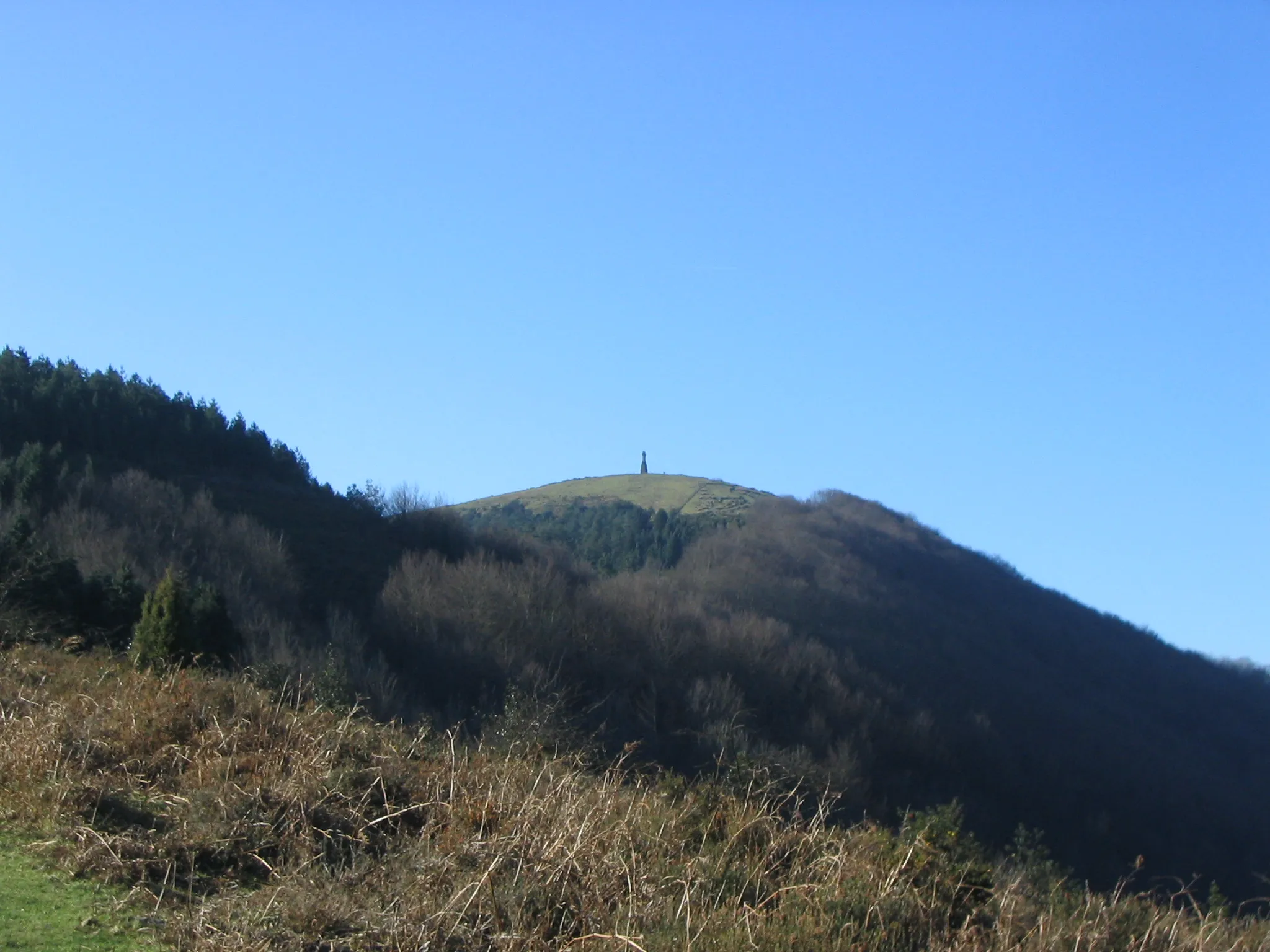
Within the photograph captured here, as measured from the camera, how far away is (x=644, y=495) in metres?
128

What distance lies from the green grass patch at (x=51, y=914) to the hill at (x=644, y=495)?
108m

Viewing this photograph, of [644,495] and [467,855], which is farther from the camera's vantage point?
[644,495]

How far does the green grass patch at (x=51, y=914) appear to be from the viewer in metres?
4.67

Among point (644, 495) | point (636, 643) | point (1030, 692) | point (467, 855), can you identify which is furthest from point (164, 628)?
point (644, 495)

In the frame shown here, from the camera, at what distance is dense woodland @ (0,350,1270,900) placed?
44.5m

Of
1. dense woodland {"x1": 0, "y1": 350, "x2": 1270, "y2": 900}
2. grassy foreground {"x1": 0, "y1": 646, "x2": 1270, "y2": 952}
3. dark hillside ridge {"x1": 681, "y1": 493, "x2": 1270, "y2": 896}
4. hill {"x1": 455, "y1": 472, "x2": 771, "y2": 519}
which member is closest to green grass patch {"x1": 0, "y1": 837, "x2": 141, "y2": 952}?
grassy foreground {"x1": 0, "y1": 646, "x2": 1270, "y2": 952}

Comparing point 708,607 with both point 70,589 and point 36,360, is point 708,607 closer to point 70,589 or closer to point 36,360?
point 36,360

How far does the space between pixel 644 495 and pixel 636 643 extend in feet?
240

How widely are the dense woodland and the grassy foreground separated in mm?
19042

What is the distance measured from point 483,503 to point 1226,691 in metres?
73.1

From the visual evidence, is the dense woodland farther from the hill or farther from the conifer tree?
the hill

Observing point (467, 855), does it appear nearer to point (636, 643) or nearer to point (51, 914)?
point (51, 914)

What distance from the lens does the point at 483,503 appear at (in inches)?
5012

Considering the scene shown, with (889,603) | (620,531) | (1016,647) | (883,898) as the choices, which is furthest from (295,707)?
(620,531)
